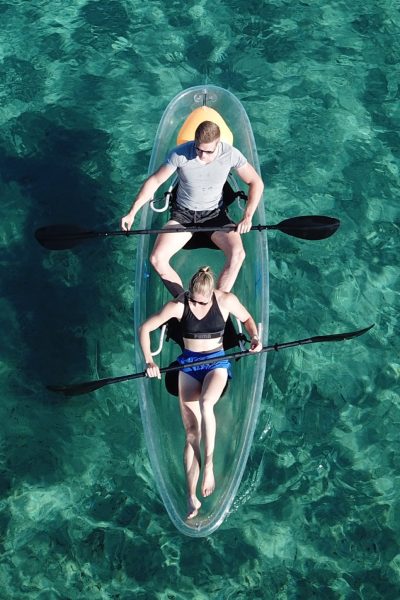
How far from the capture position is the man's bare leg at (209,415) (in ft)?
16.0

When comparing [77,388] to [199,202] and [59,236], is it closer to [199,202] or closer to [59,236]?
[59,236]

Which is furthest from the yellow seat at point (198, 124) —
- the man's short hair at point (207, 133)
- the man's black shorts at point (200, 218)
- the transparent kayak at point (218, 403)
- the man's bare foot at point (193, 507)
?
the man's bare foot at point (193, 507)

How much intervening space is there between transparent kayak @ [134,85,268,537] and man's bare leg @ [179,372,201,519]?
3.8 inches

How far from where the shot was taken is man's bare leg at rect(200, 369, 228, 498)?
Result: 489 centimetres

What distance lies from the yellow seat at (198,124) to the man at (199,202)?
2.06ft

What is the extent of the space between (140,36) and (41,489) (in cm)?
507

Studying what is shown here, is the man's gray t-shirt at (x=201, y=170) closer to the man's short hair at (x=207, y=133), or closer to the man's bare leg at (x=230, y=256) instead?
the man's bare leg at (x=230, y=256)

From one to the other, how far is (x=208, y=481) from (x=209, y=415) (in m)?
0.54

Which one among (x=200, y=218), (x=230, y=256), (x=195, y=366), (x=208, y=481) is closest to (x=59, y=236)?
(x=200, y=218)

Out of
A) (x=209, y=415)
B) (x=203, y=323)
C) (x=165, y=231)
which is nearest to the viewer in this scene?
(x=209, y=415)

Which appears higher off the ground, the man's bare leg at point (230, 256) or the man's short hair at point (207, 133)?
the man's short hair at point (207, 133)

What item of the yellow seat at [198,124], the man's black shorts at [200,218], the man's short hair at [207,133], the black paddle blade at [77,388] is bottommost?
the black paddle blade at [77,388]

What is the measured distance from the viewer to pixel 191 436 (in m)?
5.09

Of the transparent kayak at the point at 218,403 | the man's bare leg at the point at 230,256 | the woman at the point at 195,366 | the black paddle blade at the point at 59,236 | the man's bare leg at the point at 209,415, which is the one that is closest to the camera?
the man's bare leg at the point at 209,415
